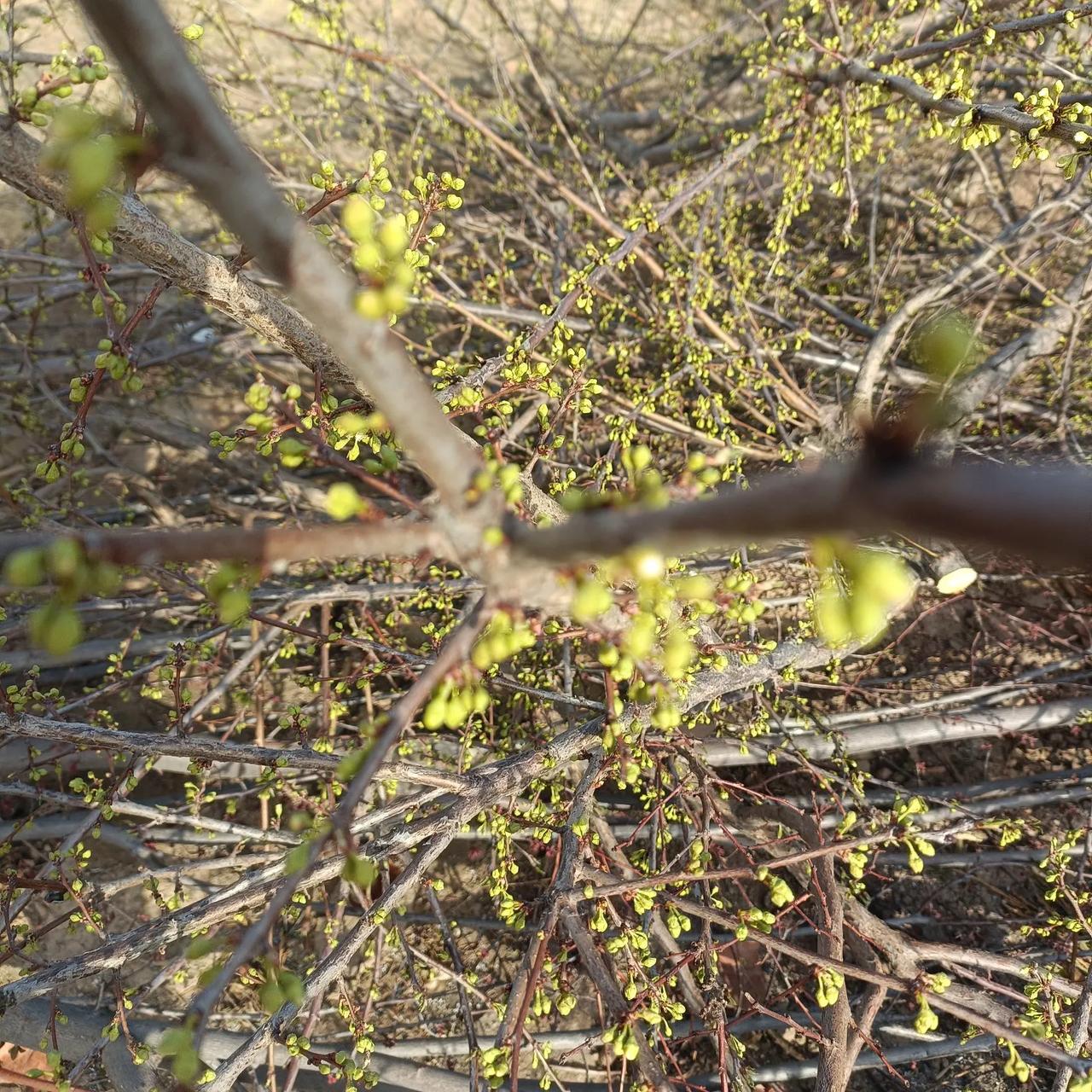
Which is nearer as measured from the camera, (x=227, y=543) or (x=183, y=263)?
(x=227, y=543)

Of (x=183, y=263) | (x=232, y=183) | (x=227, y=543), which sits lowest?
(x=227, y=543)

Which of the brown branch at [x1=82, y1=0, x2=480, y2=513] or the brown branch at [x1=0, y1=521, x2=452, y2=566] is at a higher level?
the brown branch at [x1=82, y1=0, x2=480, y2=513]

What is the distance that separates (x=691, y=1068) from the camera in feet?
11.6

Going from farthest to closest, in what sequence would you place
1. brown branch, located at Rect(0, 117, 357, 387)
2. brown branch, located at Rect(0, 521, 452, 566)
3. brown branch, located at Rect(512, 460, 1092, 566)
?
brown branch, located at Rect(0, 117, 357, 387) → brown branch, located at Rect(0, 521, 452, 566) → brown branch, located at Rect(512, 460, 1092, 566)

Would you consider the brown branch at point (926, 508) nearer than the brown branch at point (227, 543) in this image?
Yes

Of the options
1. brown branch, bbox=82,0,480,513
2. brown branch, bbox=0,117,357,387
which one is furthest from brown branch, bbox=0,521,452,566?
brown branch, bbox=0,117,357,387

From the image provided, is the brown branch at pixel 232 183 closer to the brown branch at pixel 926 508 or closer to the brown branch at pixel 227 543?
the brown branch at pixel 227 543

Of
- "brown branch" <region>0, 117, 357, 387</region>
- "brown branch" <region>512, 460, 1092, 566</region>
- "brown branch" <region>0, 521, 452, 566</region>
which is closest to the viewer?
"brown branch" <region>512, 460, 1092, 566</region>

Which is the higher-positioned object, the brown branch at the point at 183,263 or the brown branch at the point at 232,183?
the brown branch at the point at 183,263

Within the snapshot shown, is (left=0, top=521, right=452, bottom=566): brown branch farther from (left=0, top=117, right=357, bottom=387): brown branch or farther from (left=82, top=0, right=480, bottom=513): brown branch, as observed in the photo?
(left=0, top=117, right=357, bottom=387): brown branch

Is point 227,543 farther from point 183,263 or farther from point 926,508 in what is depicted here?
point 183,263

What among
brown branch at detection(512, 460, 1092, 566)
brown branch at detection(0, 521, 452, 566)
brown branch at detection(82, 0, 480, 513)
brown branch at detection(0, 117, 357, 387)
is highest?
brown branch at detection(0, 117, 357, 387)

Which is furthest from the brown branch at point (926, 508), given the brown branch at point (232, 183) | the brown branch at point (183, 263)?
the brown branch at point (183, 263)

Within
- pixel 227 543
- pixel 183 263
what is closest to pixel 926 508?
pixel 227 543
